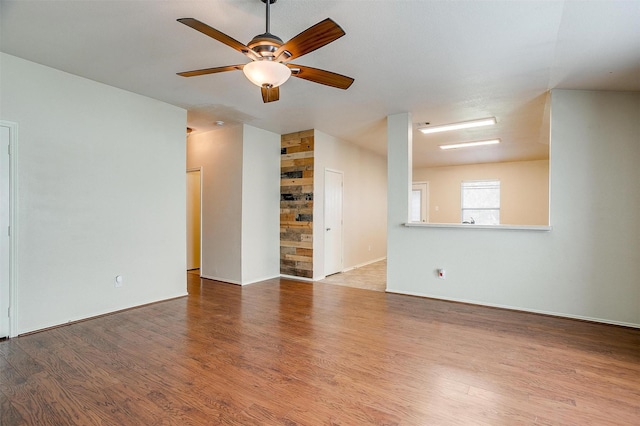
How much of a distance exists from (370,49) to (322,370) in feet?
8.86

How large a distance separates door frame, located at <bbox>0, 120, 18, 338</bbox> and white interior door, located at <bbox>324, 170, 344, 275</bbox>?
4.08 m

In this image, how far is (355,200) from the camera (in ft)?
22.2

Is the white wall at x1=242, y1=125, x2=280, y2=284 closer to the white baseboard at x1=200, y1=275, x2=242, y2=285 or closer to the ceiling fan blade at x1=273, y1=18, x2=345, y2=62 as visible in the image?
the white baseboard at x1=200, y1=275, x2=242, y2=285

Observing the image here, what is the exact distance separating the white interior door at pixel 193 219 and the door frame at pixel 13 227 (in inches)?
139

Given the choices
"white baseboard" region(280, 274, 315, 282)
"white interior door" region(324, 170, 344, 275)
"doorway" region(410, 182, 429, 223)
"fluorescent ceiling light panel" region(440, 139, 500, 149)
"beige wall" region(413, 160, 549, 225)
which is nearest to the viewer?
"white baseboard" region(280, 274, 315, 282)

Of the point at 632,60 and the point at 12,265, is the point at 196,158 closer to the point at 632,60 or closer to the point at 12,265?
the point at 12,265

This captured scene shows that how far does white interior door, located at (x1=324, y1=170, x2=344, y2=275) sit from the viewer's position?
5824 millimetres

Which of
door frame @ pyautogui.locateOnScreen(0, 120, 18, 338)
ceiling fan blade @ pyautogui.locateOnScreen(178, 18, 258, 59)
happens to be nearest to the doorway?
ceiling fan blade @ pyautogui.locateOnScreen(178, 18, 258, 59)

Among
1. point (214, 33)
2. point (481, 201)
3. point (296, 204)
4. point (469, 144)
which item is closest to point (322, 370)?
point (214, 33)

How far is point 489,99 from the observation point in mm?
4074

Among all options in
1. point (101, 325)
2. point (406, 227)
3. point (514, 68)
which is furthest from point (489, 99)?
point (101, 325)

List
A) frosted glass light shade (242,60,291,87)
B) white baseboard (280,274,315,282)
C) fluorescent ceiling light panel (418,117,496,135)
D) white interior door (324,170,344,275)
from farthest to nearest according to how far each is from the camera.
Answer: white interior door (324,170,344,275), white baseboard (280,274,315,282), fluorescent ceiling light panel (418,117,496,135), frosted glass light shade (242,60,291,87)

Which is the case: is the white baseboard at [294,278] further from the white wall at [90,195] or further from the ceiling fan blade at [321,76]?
the ceiling fan blade at [321,76]

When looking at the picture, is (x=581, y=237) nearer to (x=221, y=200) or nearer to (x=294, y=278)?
(x=294, y=278)
